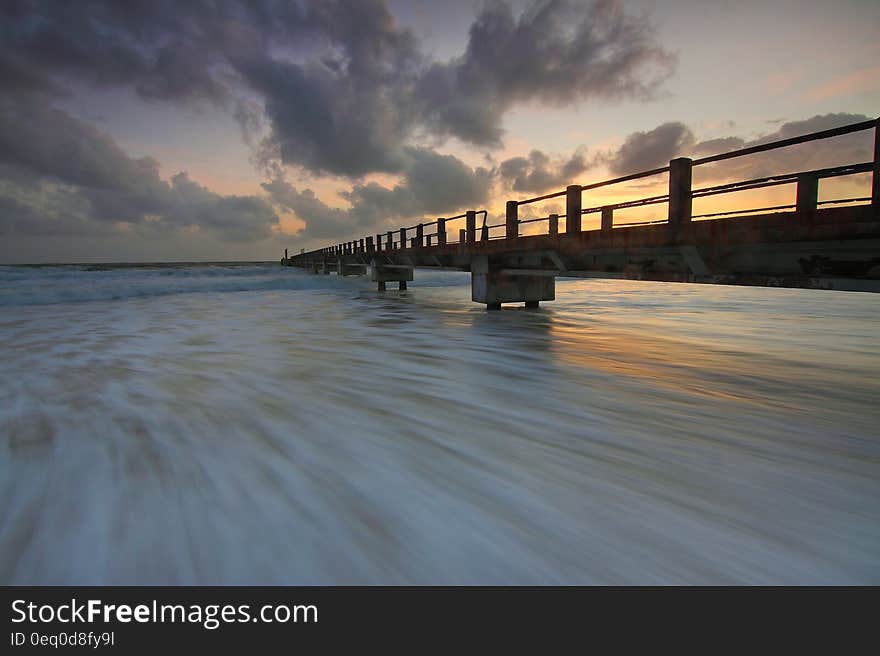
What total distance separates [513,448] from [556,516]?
102 cm

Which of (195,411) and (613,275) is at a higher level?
(613,275)

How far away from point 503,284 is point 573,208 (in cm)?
483

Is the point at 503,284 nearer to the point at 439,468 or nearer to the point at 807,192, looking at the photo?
the point at 807,192

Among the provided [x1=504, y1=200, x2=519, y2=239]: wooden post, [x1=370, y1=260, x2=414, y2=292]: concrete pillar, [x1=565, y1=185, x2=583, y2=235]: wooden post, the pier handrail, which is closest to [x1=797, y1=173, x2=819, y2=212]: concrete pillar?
the pier handrail

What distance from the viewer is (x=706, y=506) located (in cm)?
262

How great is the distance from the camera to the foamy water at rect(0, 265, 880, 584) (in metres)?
2.19

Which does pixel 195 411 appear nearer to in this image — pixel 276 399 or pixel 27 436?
pixel 276 399

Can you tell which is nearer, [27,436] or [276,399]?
[27,436]

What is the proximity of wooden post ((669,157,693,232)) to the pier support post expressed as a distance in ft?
20.1

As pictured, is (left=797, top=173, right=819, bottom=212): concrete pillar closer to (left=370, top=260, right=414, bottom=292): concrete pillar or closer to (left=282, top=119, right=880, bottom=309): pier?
(left=282, top=119, right=880, bottom=309): pier

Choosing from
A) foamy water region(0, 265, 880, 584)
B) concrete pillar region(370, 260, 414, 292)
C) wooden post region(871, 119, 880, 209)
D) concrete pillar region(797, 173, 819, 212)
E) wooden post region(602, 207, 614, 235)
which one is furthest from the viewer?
concrete pillar region(370, 260, 414, 292)
